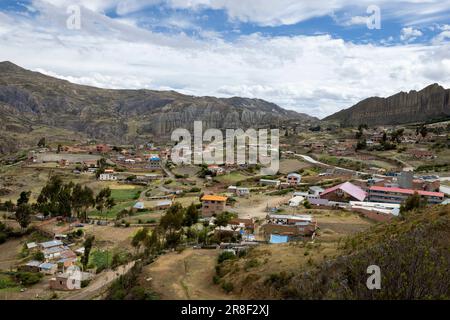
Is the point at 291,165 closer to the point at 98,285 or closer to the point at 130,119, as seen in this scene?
the point at 98,285

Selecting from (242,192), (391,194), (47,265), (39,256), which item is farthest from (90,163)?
(391,194)

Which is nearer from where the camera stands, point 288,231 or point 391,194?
point 288,231

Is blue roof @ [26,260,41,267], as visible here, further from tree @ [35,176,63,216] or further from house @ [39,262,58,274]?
tree @ [35,176,63,216]

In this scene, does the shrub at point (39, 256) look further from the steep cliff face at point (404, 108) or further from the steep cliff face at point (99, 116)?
the steep cliff face at point (99, 116)

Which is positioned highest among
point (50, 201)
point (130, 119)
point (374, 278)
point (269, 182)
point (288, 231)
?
point (130, 119)

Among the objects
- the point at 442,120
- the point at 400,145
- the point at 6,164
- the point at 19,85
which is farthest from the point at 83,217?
the point at 19,85

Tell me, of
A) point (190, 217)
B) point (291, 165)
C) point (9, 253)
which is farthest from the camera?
point (291, 165)

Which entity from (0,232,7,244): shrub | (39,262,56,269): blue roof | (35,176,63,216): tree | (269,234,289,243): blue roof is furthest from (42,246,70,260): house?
(269,234,289,243): blue roof
